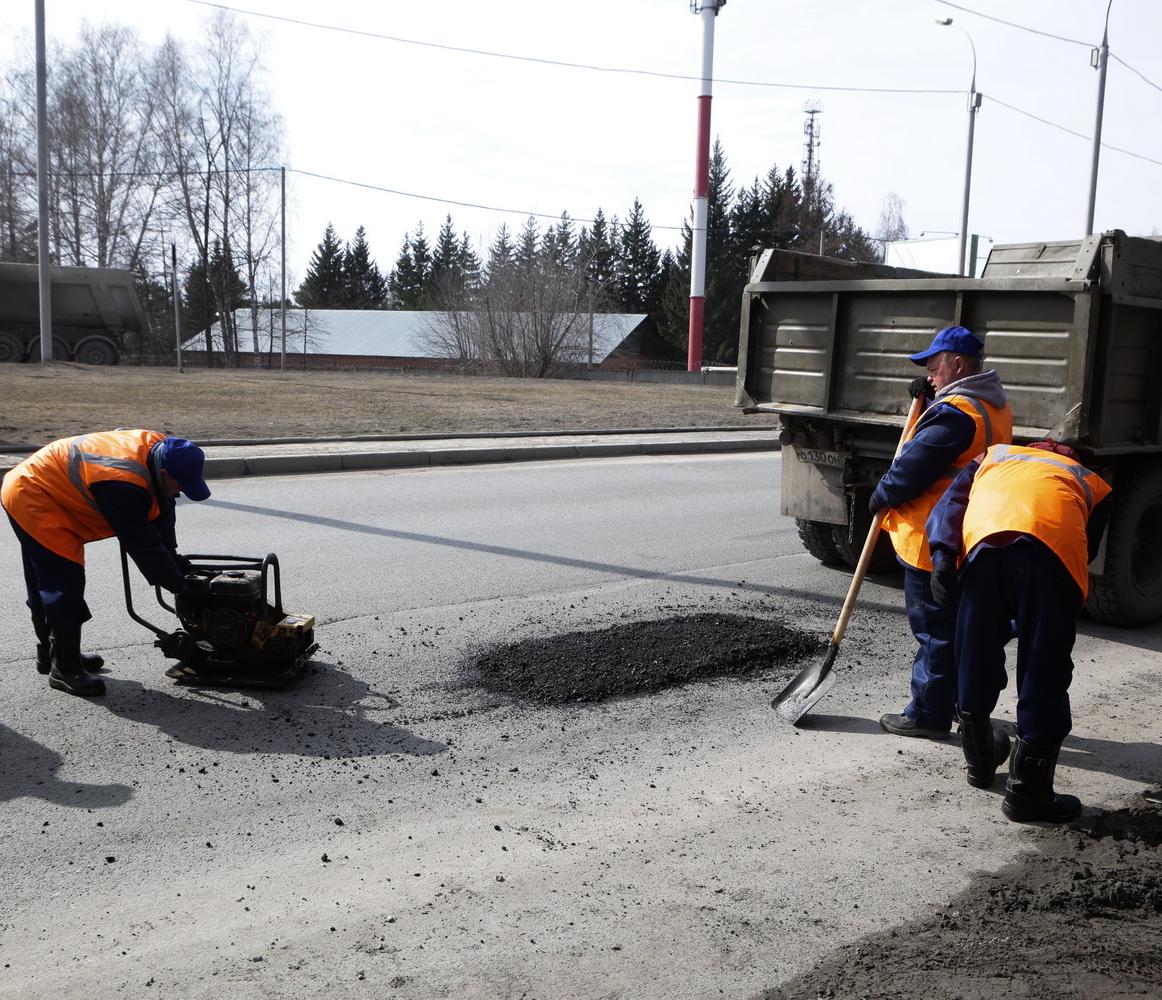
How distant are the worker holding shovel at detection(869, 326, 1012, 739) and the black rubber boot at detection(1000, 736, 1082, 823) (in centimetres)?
77

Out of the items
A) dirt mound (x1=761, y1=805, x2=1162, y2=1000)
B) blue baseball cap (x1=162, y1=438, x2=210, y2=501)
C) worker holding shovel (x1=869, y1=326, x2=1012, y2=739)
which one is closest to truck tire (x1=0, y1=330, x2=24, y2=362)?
blue baseball cap (x1=162, y1=438, x2=210, y2=501)

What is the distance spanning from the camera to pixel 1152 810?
3.95 meters

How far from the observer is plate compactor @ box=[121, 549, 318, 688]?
4879mm

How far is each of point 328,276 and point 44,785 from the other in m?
86.7

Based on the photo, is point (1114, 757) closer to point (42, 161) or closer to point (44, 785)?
point (44, 785)

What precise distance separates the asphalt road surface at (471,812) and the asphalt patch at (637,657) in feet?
0.42

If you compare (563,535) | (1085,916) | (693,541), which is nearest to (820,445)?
(693,541)

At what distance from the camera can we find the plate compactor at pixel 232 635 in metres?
4.88

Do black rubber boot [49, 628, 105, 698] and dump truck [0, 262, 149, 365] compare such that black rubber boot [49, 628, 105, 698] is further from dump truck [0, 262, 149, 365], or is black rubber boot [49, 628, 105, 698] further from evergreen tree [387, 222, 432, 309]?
evergreen tree [387, 222, 432, 309]

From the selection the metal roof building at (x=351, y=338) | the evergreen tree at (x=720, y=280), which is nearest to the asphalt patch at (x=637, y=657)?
the metal roof building at (x=351, y=338)

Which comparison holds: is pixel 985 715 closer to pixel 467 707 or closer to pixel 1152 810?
pixel 1152 810

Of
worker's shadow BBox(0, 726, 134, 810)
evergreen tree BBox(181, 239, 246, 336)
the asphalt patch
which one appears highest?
evergreen tree BBox(181, 239, 246, 336)

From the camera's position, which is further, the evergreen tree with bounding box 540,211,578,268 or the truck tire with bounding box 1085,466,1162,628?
the evergreen tree with bounding box 540,211,578,268

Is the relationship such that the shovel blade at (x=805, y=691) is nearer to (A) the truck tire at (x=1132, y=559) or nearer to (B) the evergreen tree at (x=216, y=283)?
(A) the truck tire at (x=1132, y=559)
